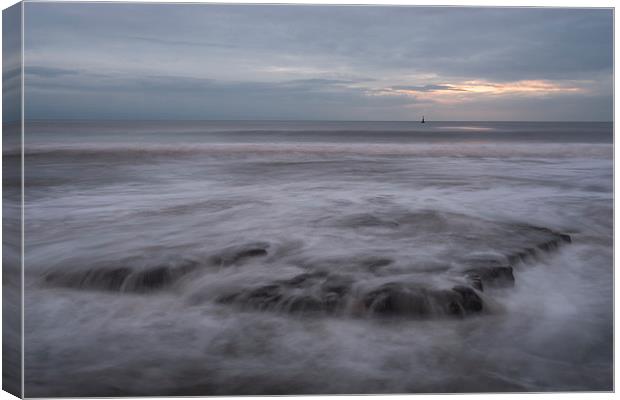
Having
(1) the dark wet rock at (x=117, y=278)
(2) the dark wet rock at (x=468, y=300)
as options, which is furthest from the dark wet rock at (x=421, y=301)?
(1) the dark wet rock at (x=117, y=278)

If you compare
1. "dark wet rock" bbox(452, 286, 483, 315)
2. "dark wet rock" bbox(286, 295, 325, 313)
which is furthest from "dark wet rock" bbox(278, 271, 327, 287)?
"dark wet rock" bbox(452, 286, 483, 315)

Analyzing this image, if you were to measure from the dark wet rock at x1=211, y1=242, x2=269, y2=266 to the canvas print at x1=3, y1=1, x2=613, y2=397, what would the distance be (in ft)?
0.04

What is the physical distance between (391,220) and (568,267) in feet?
3.59

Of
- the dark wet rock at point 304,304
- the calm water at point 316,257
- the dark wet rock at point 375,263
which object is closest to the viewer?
the calm water at point 316,257

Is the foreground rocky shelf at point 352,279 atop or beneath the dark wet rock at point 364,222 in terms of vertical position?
beneath

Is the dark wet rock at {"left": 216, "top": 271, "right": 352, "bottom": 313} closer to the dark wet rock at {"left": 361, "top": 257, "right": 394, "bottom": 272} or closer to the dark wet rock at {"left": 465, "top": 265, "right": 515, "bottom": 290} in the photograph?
the dark wet rock at {"left": 361, "top": 257, "right": 394, "bottom": 272}

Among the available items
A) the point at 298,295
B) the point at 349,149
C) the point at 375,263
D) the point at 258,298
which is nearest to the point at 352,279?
the point at 375,263

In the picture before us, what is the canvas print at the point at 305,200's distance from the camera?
3.44m

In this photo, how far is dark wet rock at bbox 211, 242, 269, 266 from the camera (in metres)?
4.06

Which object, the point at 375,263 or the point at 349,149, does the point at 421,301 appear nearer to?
the point at 375,263

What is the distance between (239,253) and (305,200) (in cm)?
55

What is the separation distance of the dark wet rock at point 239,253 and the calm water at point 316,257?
1cm

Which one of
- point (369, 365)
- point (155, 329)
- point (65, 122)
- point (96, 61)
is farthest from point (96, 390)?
point (96, 61)

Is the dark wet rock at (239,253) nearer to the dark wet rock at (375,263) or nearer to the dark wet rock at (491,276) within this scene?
the dark wet rock at (375,263)
